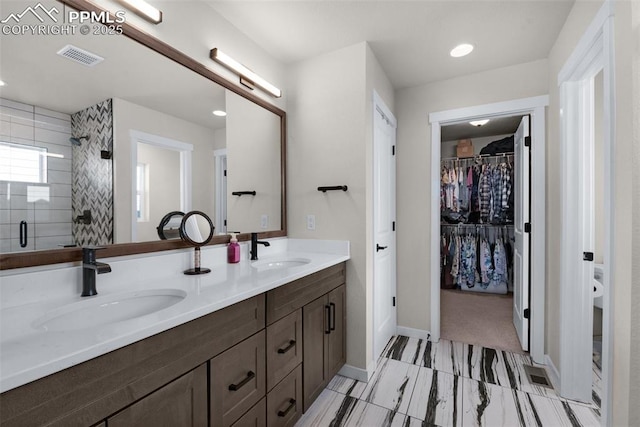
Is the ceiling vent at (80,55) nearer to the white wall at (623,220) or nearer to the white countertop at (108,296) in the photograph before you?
the white countertop at (108,296)

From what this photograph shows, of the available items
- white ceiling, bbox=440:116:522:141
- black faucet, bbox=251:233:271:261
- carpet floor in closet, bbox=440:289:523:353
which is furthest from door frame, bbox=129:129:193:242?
white ceiling, bbox=440:116:522:141

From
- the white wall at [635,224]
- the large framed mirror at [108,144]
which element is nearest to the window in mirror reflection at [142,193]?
the large framed mirror at [108,144]

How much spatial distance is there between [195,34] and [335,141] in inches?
42.4

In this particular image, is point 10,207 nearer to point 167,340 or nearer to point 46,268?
point 46,268

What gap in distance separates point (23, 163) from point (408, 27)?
2157 millimetres

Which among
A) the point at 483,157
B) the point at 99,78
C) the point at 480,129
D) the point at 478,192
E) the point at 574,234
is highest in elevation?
the point at 480,129

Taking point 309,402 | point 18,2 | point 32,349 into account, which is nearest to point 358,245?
point 309,402

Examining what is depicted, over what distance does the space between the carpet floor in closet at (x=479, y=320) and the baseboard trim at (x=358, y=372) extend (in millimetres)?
1056

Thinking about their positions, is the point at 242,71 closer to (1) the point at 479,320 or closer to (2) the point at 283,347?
(2) the point at 283,347

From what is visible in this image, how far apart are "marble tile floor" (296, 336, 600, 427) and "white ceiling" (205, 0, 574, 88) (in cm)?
243

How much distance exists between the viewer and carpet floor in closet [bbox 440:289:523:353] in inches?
105

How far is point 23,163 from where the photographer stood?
1032 mm

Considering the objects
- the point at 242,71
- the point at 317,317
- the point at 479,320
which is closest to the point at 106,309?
the point at 317,317

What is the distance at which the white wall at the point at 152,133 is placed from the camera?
132 centimetres
